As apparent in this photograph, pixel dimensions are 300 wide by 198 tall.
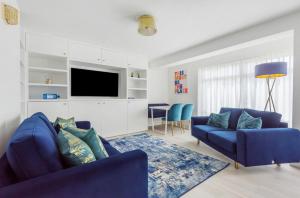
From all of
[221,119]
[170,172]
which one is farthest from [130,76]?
[170,172]

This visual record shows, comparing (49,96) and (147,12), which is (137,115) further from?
(147,12)

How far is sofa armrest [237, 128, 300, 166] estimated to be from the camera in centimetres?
200

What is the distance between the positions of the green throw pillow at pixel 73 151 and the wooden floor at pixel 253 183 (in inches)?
46.2

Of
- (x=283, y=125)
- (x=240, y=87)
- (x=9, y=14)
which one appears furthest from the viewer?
(x=240, y=87)

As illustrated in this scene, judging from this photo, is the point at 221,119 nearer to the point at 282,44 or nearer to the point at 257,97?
the point at 257,97

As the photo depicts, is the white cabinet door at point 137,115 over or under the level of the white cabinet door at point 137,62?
under

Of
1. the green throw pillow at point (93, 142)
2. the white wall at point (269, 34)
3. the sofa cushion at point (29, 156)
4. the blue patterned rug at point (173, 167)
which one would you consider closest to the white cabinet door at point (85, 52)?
the blue patterned rug at point (173, 167)

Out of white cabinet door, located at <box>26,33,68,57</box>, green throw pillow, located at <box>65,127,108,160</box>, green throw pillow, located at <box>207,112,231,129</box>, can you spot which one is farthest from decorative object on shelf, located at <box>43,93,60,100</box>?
green throw pillow, located at <box>207,112,231,129</box>

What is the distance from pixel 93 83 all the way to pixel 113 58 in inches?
31.6

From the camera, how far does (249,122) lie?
2479 mm

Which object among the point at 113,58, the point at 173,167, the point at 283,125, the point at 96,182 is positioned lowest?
the point at 173,167

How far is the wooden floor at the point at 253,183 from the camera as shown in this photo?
1.63m

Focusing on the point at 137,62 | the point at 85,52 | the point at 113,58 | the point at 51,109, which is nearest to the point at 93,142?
the point at 51,109

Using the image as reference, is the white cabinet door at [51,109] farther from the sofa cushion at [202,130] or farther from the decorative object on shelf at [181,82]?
the decorative object on shelf at [181,82]
